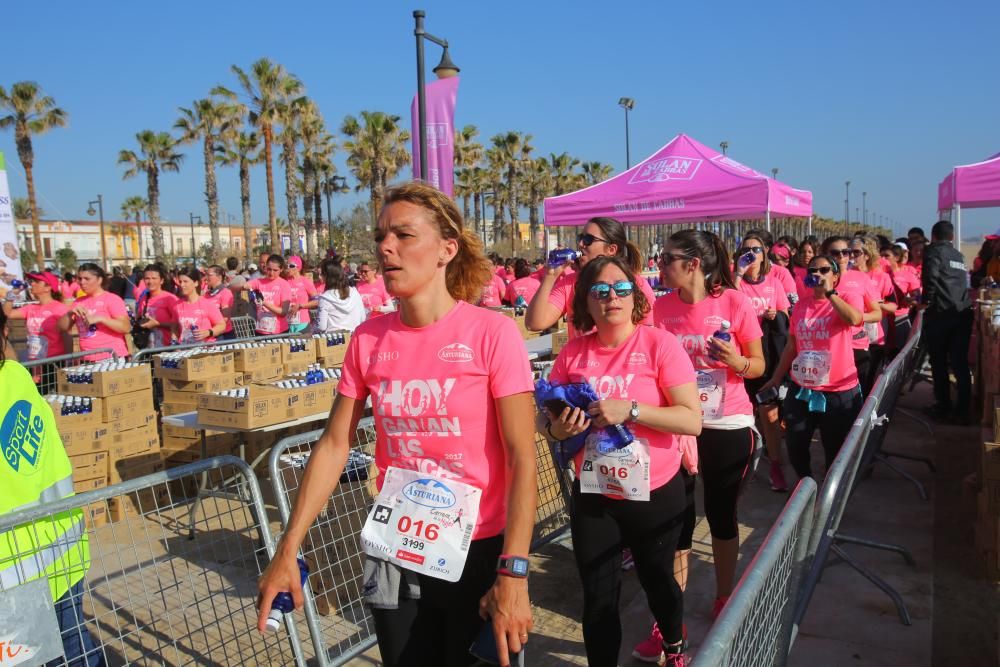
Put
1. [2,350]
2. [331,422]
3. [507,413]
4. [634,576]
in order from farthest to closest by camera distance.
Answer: [634,576] → [2,350] → [331,422] → [507,413]

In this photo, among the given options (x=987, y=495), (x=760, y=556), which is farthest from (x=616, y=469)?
(x=987, y=495)

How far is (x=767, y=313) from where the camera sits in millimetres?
6113

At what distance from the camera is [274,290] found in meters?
9.09

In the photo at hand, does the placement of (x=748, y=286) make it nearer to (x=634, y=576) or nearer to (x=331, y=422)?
(x=634, y=576)

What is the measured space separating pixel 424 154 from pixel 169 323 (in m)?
3.57

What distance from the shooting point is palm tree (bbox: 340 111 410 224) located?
1522 inches

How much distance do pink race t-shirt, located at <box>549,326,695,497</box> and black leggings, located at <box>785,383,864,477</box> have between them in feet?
7.21

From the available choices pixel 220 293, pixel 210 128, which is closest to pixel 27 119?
pixel 210 128

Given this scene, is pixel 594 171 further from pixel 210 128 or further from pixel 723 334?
pixel 723 334

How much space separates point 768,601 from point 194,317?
7.63 m

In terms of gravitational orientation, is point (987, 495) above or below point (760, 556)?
below

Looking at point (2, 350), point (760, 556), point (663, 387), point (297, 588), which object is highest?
point (2, 350)

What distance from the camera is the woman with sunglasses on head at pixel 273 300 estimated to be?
356 inches


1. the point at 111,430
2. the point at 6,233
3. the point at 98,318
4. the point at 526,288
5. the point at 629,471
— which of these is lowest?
the point at 111,430
